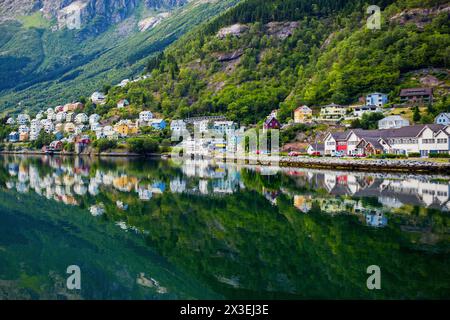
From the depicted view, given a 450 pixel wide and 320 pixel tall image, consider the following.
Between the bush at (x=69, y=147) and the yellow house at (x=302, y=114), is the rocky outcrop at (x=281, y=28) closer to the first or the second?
the yellow house at (x=302, y=114)

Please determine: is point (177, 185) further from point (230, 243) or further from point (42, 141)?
point (42, 141)

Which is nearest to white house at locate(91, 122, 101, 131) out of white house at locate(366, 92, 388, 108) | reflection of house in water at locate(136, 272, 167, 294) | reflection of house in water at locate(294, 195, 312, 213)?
white house at locate(366, 92, 388, 108)

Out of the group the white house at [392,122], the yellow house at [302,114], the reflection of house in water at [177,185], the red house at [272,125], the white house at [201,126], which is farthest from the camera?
the white house at [201,126]

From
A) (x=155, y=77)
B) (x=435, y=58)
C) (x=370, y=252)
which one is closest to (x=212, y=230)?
(x=370, y=252)

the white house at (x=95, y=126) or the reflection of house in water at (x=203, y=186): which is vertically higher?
the white house at (x=95, y=126)

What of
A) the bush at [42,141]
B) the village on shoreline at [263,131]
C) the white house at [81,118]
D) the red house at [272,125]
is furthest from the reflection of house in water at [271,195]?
the white house at [81,118]

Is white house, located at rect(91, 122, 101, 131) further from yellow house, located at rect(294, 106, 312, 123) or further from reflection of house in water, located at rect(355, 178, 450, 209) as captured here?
reflection of house in water, located at rect(355, 178, 450, 209)

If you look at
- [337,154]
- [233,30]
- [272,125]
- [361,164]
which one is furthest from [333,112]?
[233,30]
